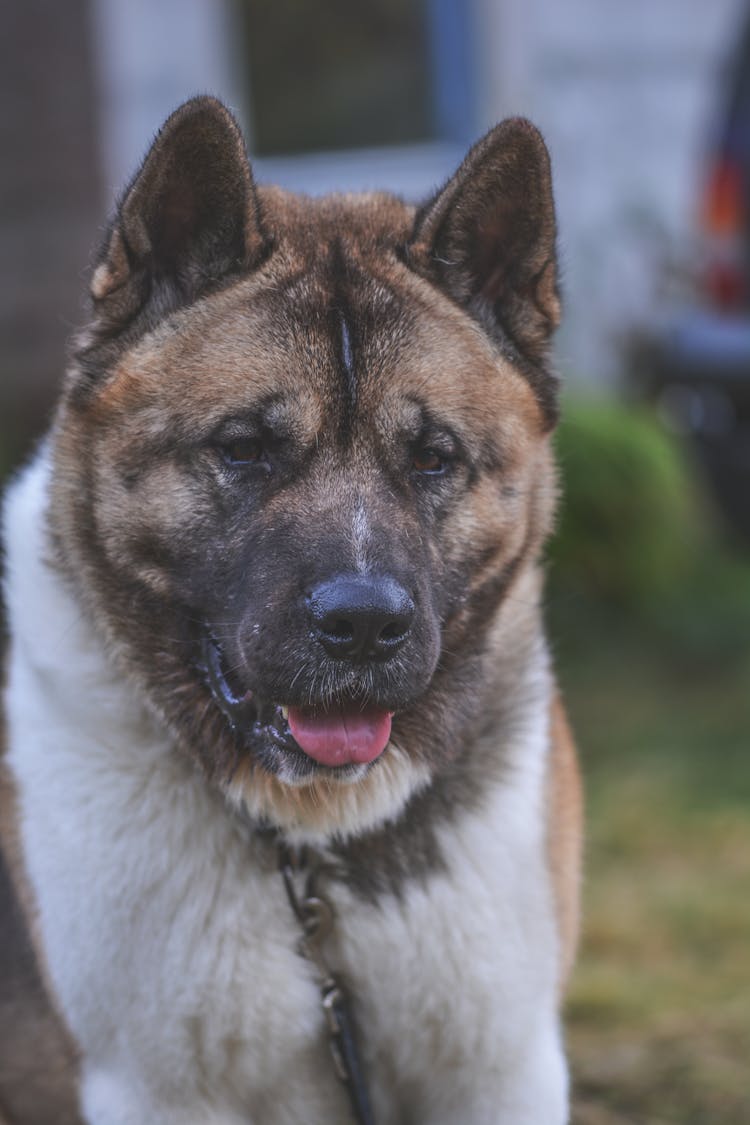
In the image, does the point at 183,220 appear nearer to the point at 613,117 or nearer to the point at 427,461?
the point at 427,461

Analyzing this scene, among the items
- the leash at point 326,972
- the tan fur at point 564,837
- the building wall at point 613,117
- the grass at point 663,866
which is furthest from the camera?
the building wall at point 613,117

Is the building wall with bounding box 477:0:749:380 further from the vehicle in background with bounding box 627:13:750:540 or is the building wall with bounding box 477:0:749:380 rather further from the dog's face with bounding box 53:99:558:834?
the dog's face with bounding box 53:99:558:834

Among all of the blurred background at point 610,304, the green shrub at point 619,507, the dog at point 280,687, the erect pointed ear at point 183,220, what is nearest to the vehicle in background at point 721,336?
the blurred background at point 610,304

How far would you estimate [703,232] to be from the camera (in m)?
6.79

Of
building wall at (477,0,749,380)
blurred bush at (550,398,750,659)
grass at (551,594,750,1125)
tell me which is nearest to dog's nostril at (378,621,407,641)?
grass at (551,594,750,1125)

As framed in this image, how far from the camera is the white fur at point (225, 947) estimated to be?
2.46m

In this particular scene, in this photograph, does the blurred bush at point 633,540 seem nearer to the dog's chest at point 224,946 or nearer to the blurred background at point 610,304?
the blurred background at point 610,304

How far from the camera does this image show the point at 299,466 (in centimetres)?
244

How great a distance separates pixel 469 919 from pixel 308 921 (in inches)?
10.9

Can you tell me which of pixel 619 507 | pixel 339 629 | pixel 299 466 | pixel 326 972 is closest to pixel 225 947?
pixel 326 972

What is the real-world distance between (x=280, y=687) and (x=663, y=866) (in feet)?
8.96

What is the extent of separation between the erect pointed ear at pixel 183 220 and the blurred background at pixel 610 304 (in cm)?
19

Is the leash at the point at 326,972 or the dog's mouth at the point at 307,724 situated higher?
the dog's mouth at the point at 307,724

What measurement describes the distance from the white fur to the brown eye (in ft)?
1.89
